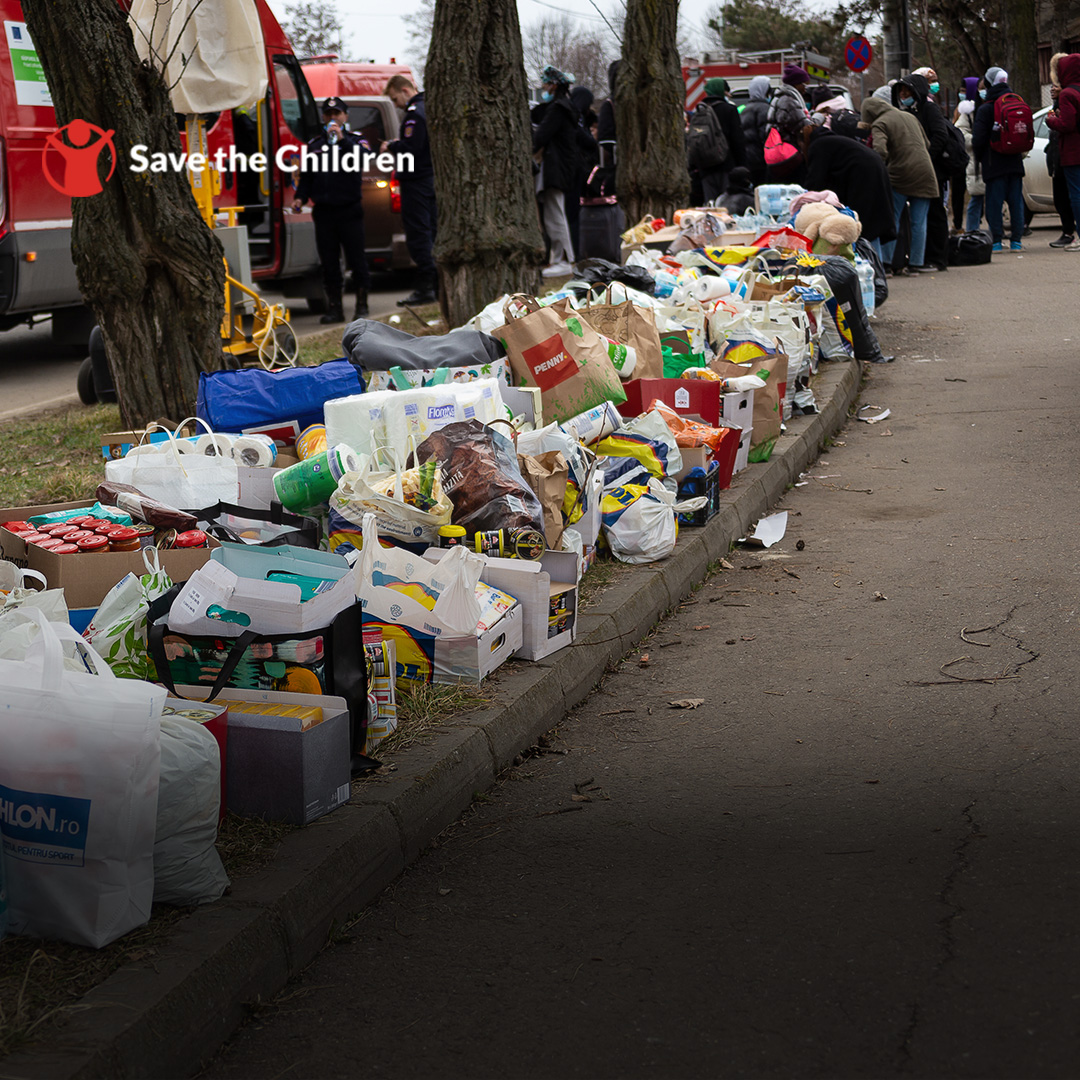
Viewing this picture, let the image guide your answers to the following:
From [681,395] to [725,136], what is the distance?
484 inches

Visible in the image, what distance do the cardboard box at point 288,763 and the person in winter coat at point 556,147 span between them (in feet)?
45.4

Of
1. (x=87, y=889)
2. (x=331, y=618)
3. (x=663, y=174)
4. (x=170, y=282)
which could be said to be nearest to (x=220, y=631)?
(x=331, y=618)

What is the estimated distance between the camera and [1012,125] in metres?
16.8

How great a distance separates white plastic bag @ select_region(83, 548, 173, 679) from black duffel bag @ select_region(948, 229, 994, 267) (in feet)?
50.1

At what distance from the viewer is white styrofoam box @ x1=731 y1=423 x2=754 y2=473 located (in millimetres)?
6961

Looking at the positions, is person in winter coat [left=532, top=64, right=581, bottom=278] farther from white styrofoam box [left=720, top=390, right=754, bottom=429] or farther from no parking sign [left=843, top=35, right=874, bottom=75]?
white styrofoam box [left=720, top=390, right=754, bottom=429]

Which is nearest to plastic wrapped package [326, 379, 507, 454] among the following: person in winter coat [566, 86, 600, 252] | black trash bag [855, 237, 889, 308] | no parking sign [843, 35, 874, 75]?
black trash bag [855, 237, 889, 308]

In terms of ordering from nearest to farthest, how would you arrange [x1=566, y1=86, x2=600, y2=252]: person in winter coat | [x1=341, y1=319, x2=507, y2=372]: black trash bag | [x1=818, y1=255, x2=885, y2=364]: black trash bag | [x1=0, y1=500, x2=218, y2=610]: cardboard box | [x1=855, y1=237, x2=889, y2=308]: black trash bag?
[x1=0, y1=500, x2=218, y2=610]: cardboard box
[x1=341, y1=319, x2=507, y2=372]: black trash bag
[x1=818, y1=255, x2=885, y2=364]: black trash bag
[x1=855, y1=237, x2=889, y2=308]: black trash bag
[x1=566, y1=86, x2=600, y2=252]: person in winter coat

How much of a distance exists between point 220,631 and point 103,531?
121 centimetres

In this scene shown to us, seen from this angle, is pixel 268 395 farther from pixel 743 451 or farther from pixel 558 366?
pixel 743 451

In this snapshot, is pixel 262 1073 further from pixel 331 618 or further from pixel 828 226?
pixel 828 226

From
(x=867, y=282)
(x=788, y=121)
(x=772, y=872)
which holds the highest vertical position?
(x=788, y=121)

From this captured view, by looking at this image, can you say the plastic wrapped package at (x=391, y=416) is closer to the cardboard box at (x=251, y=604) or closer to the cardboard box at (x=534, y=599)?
the cardboard box at (x=534, y=599)

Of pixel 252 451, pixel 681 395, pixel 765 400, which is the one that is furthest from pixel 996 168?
pixel 252 451
